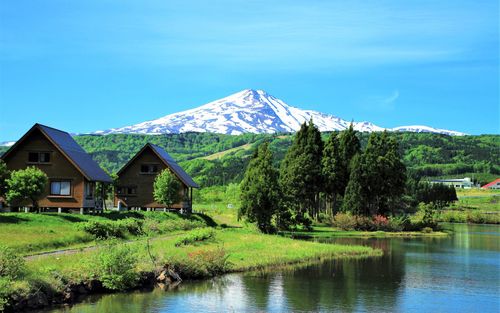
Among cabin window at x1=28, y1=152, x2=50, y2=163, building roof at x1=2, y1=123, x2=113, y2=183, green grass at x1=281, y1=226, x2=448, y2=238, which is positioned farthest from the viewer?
green grass at x1=281, y1=226, x2=448, y2=238

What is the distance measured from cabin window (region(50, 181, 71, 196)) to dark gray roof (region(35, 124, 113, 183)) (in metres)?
2.11

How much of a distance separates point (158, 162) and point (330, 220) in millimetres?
25063

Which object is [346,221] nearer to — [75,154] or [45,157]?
[75,154]

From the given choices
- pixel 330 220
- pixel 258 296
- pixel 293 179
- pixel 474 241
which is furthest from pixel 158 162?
pixel 258 296

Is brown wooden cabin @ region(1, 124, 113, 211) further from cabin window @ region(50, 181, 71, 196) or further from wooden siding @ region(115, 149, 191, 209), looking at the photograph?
wooden siding @ region(115, 149, 191, 209)

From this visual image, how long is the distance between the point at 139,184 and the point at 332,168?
26955mm

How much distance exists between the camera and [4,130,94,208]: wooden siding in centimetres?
5334

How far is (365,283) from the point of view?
33.1 m

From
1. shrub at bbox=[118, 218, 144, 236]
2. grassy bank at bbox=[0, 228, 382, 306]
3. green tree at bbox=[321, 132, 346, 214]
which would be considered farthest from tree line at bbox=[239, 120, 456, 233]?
shrub at bbox=[118, 218, 144, 236]

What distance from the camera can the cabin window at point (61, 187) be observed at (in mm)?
53469

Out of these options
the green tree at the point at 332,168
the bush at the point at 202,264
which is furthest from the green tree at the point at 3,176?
the green tree at the point at 332,168

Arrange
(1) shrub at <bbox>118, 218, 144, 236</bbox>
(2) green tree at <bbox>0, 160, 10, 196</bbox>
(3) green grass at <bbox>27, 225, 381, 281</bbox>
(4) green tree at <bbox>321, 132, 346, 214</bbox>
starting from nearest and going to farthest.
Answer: (3) green grass at <bbox>27, 225, 381, 281</bbox> < (2) green tree at <bbox>0, 160, 10, 196</bbox> < (1) shrub at <bbox>118, 218, 144, 236</bbox> < (4) green tree at <bbox>321, 132, 346, 214</bbox>

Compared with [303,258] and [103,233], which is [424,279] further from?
[103,233]

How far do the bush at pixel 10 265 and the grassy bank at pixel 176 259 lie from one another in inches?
12.5
